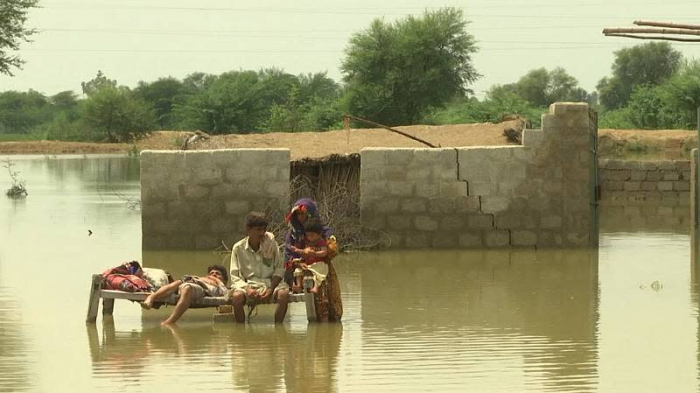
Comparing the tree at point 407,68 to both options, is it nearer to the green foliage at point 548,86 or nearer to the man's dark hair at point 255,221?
the man's dark hair at point 255,221

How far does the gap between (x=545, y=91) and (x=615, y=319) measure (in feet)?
355

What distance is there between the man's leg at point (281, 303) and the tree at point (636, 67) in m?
97.7

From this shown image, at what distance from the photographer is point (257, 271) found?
11.4m

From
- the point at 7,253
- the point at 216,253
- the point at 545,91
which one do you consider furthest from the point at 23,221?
the point at 545,91

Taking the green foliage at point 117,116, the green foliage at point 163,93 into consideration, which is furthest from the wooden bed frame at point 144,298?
the green foliage at point 163,93

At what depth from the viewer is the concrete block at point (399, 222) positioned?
17.4 metres

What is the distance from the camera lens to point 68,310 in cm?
1250

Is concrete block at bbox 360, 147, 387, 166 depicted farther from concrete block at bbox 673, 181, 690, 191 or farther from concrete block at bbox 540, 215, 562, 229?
concrete block at bbox 673, 181, 690, 191

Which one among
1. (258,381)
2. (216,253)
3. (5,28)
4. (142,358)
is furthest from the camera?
(5,28)

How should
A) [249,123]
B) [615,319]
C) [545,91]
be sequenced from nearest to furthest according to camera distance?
1. [615,319]
2. [249,123]
3. [545,91]

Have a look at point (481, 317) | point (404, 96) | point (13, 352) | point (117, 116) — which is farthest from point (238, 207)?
point (117, 116)

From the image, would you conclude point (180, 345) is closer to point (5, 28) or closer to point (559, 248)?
point (559, 248)

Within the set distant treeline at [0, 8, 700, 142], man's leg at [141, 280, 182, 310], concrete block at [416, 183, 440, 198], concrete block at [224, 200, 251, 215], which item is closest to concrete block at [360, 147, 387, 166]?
concrete block at [416, 183, 440, 198]

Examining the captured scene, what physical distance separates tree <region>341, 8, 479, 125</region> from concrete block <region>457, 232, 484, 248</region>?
31.8 meters
